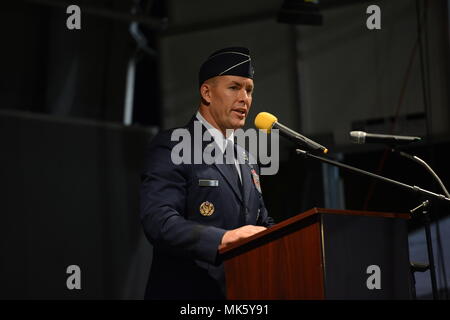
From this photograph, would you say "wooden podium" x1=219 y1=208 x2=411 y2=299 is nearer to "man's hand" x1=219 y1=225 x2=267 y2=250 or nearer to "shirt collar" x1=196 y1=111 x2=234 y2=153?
"man's hand" x1=219 y1=225 x2=267 y2=250

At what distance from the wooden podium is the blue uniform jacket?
0.18 m

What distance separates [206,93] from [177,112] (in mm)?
2369

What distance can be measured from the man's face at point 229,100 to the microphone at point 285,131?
0.87ft

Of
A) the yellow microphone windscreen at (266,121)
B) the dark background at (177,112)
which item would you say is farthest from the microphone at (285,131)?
the dark background at (177,112)

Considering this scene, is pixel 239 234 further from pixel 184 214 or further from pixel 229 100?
pixel 229 100

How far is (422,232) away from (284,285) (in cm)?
260

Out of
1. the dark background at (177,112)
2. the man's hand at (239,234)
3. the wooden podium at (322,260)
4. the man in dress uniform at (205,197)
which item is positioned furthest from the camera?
the dark background at (177,112)

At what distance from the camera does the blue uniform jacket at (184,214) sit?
195 cm

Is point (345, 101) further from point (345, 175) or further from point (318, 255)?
point (318, 255)

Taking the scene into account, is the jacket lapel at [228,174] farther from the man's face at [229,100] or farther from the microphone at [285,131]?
the microphone at [285,131]

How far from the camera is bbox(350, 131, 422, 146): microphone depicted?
2.00m

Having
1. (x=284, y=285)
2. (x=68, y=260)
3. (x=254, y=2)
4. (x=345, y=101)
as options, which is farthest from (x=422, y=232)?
(x=284, y=285)

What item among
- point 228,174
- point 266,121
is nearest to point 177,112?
point 228,174
